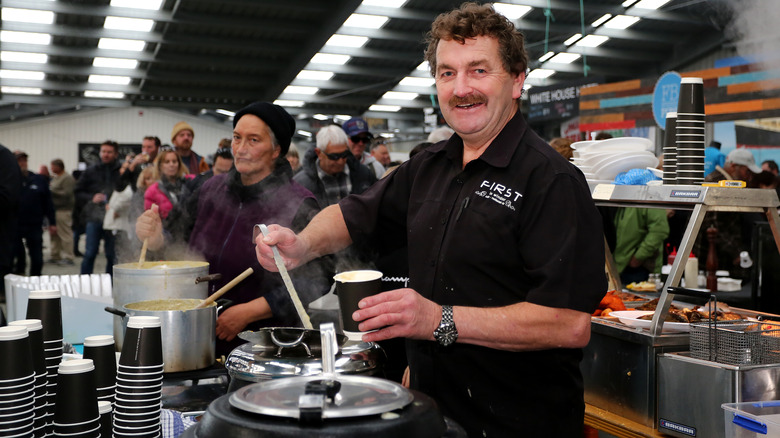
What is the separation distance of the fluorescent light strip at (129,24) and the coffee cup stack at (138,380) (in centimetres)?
1073

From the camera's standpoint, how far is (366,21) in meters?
10.9

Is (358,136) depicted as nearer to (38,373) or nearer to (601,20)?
(601,20)

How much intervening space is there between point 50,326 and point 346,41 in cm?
1097

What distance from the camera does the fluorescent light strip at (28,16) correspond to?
1106cm

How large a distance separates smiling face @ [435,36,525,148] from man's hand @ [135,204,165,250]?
174 centimetres

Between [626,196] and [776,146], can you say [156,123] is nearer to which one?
[776,146]

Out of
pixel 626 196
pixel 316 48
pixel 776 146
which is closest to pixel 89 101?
pixel 316 48

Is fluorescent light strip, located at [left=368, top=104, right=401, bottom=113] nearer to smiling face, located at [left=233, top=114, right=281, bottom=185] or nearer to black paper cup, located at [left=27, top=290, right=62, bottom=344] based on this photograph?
smiling face, located at [left=233, top=114, right=281, bottom=185]

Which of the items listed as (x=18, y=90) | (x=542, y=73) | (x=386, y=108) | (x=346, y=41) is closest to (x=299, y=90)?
(x=386, y=108)

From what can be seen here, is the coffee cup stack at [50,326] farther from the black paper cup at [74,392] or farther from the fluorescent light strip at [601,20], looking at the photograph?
the fluorescent light strip at [601,20]

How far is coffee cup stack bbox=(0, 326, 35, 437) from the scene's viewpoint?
124cm

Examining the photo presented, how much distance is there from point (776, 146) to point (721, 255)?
3167 mm

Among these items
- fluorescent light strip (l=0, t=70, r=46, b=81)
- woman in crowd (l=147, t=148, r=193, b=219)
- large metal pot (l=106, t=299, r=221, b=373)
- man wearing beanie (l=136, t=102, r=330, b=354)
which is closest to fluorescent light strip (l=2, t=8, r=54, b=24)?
fluorescent light strip (l=0, t=70, r=46, b=81)

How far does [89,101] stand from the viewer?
18078 millimetres
